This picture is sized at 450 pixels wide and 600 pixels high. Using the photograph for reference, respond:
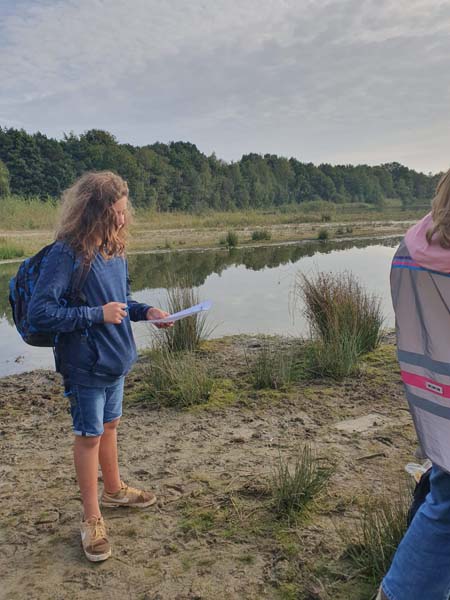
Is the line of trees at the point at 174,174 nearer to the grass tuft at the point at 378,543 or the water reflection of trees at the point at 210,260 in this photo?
the water reflection of trees at the point at 210,260

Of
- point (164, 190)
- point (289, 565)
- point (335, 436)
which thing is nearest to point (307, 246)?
point (335, 436)

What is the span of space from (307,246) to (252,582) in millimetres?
15722

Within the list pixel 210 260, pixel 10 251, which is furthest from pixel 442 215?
pixel 10 251

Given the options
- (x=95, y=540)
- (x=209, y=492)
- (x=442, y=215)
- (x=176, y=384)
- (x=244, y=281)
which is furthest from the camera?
(x=244, y=281)

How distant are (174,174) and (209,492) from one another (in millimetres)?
51402

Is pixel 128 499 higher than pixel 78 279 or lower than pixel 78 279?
lower

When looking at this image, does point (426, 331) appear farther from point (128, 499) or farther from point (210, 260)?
point (210, 260)

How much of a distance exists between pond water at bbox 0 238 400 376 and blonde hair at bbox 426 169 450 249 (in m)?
4.52

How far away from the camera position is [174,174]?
52.4m

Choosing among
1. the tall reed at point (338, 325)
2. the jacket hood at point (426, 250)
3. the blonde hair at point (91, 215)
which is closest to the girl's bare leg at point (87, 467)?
the blonde hair at point (91, 215)

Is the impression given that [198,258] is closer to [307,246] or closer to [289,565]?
[307,246]

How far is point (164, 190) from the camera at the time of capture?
49688 millimetres

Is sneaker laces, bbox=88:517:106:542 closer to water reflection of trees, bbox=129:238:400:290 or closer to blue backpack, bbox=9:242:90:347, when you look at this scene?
blue backpack, bbox=9:242:90:347

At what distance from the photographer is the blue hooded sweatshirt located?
2.12 metres
